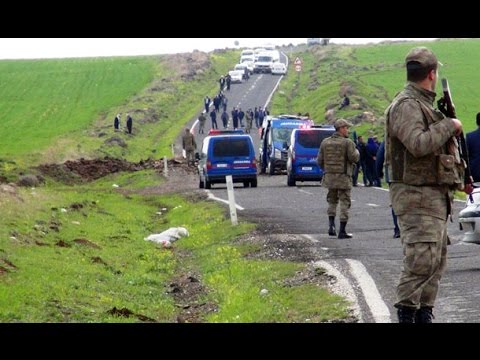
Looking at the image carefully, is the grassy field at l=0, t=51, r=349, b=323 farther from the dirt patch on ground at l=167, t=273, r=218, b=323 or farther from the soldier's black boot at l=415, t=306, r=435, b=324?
the soldier's black boot at l=415, t=306, r=435, b=324

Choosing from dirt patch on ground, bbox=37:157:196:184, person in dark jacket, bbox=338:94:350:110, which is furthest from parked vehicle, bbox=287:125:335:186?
person in dark jacket, bbox=338:94:350:110

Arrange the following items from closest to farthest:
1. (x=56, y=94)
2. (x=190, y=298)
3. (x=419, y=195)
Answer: (x=419, y=195), (x=190, y=298), (x=56, y=94)

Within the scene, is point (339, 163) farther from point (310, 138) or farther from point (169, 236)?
point (310, 138)

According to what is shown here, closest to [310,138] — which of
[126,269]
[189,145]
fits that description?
[189,145]

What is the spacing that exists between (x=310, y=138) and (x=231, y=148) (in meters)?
2.51

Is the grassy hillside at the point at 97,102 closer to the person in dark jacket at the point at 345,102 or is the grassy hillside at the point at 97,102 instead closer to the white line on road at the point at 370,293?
the person in dark jacket at the point at 345,102

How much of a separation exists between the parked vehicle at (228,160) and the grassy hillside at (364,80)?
1789 centimetres

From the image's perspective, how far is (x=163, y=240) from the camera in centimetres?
2350

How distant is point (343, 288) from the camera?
1337 cm

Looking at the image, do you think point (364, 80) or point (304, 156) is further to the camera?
point (364, 80)

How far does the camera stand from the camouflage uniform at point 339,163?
19.5 metres

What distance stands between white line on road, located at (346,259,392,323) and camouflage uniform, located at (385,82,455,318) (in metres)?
1.65

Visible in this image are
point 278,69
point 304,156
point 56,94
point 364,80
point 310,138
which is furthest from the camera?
point 278,69
